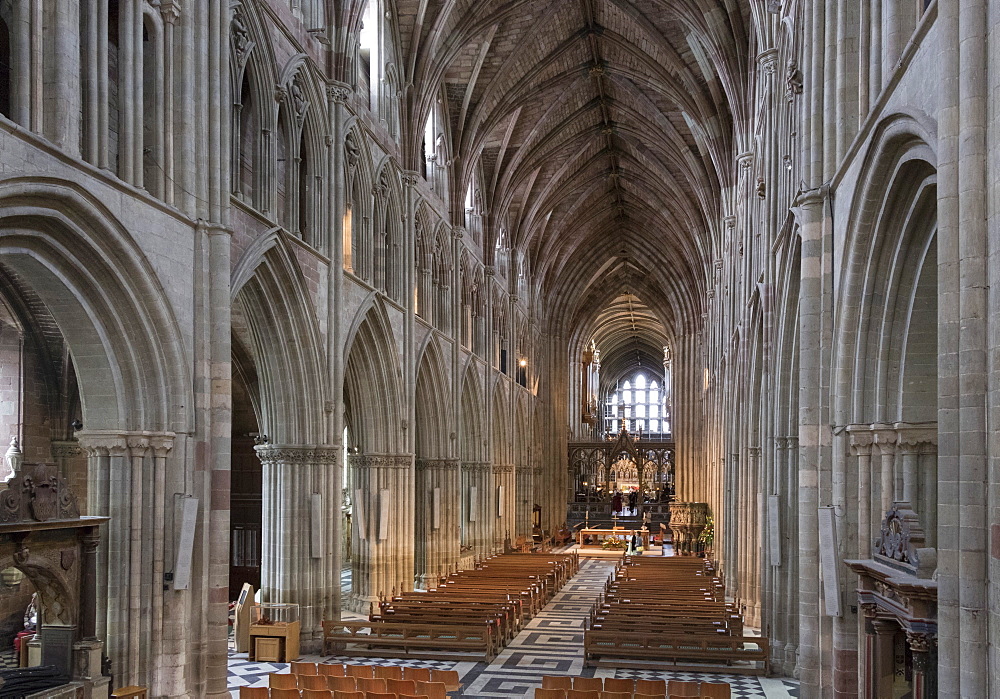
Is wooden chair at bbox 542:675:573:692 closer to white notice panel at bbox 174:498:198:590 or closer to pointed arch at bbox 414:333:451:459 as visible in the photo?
white notice panel at bbox 174:498:198:590

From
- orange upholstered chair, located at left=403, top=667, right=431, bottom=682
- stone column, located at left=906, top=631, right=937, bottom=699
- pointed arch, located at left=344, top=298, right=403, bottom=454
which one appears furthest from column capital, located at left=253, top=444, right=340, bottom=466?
stone column, located at left=906, top=631, right=937, bottom=699

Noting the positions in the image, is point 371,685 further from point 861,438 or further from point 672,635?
point 672,635

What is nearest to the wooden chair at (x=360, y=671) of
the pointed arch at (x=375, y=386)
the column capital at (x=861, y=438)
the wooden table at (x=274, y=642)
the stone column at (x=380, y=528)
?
the wooden table at (x=274, y=642)

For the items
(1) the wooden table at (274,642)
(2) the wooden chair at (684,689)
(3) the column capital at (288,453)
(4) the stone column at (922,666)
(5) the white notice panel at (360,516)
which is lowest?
(1) the wooden table at (274,642)

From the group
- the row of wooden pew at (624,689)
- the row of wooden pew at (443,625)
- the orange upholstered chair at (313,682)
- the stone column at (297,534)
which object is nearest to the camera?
the row of wooden pew at (624,689)

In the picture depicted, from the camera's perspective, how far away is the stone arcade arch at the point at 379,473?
88.0 ft

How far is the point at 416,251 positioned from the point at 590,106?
13.3 m

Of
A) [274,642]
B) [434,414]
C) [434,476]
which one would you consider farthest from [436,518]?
[274,642]

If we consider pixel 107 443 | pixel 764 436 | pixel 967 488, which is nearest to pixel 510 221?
pixel 764 436

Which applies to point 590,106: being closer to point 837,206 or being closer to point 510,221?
point 510,221

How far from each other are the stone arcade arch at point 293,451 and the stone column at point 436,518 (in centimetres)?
1092

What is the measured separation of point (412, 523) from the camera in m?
28.5

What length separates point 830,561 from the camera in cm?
1299

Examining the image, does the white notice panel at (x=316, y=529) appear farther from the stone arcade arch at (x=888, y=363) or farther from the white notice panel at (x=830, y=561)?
the stone arcade arch at (x=888, y=363)
